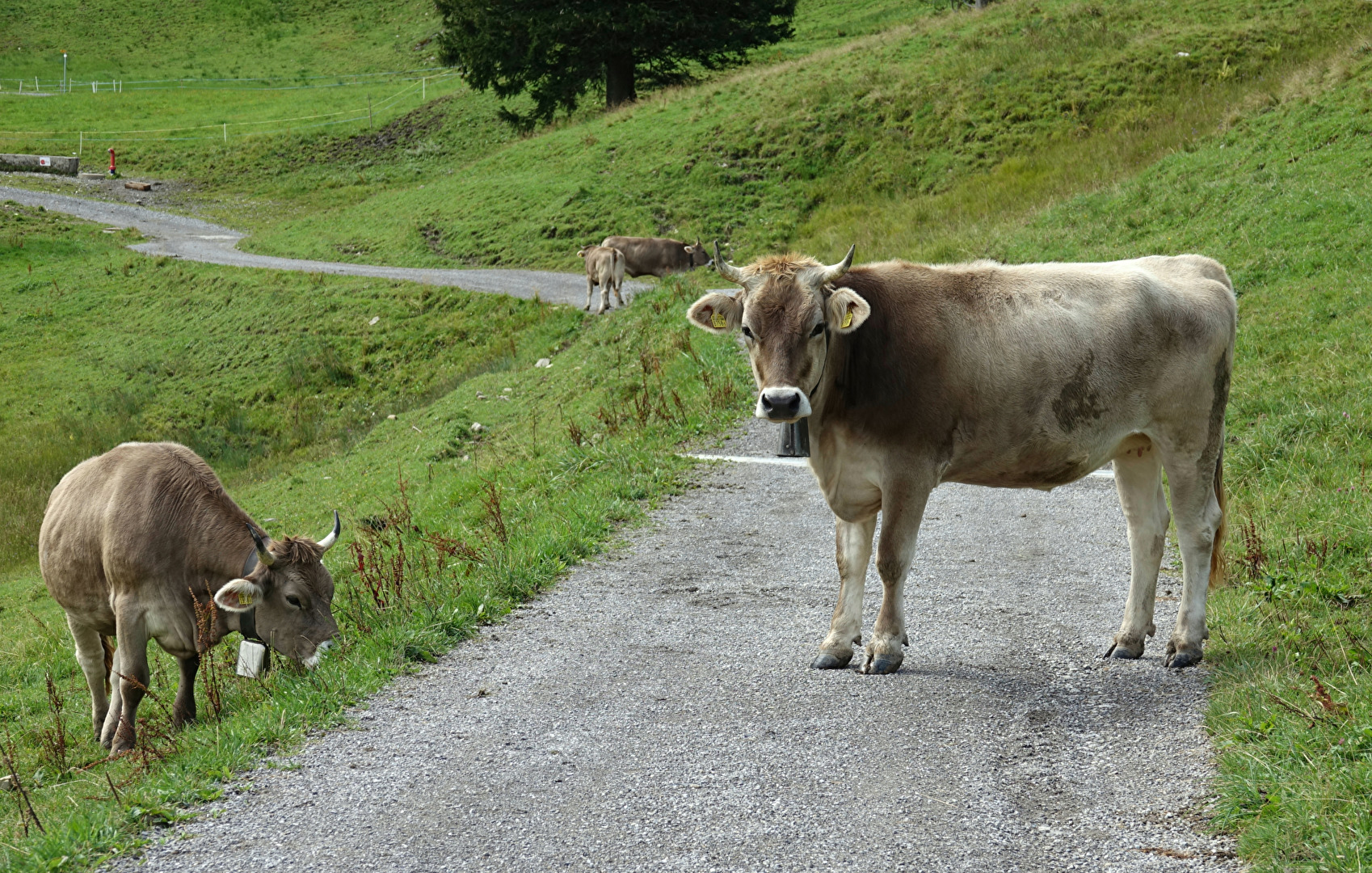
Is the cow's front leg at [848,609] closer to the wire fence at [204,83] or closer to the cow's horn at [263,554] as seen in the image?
the cow's horn at [263,554]

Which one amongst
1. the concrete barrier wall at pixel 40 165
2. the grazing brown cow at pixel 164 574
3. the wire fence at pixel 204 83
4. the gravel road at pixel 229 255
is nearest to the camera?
the grazing brown cow at pixel 164 574

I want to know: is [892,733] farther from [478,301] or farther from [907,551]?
[478,301]

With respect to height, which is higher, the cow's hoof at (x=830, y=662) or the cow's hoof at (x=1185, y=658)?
the cow's hoof at (x=1185, y=658)

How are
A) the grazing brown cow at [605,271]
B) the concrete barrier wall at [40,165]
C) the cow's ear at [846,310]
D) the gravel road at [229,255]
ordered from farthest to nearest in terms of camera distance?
the concrete barrier wall at [40,165] → the gravel road at [229,255] → the grazing brown cow at [605,271] → the cow's ear at [846,310]

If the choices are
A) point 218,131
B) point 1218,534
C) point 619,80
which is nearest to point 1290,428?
point 1218,534

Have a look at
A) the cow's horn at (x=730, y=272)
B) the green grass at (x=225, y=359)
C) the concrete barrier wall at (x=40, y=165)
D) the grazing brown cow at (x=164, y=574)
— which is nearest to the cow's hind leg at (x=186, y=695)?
the grazing brown cow at (x=164, y=574)

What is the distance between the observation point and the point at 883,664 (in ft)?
22.1

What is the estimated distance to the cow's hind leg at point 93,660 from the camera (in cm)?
995

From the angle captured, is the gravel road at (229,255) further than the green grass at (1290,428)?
Yes

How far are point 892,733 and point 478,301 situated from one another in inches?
881

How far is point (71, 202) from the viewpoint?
4669 centimetres

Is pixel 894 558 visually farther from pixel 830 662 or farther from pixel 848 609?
pixel 830 662

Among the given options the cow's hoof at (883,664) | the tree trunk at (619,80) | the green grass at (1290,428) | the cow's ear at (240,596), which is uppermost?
the tree trunk at (619,80)

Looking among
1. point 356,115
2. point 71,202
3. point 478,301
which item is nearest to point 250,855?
point 478,301
